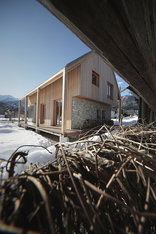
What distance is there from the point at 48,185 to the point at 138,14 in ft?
3.61

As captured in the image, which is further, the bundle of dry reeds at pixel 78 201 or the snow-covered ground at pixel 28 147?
the snow-covered ground at pixel 28 147

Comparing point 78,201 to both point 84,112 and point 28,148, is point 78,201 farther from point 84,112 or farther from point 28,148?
point 84,112

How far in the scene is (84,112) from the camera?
921cm

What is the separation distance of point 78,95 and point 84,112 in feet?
6.13

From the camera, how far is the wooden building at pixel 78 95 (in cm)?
738

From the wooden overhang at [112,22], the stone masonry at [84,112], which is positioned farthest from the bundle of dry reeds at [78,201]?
the stone masonry at [84,112]

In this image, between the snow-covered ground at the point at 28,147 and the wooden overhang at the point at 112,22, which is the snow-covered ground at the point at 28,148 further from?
the wooden overhang at the point at 112,22

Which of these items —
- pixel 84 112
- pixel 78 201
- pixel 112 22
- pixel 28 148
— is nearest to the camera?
pixel 78 201

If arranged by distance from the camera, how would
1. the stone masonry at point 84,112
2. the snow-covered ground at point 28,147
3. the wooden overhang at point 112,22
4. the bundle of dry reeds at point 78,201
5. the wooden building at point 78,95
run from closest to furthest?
the bundle of dry reeds at point 78,201, the wooden overhang at point 112,22, the snow-covered ground at point 28,147, the wooden building at point 78,95, the stone masonry at point 84,112

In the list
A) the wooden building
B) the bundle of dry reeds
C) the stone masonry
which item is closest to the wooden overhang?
the bundle of dry reeds

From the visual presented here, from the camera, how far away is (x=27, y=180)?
1.09 ft

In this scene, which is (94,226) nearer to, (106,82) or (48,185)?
(48,185)

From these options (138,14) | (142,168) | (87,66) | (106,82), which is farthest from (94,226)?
(106,82)

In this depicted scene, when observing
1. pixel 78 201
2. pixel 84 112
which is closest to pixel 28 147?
pixel 78 201
